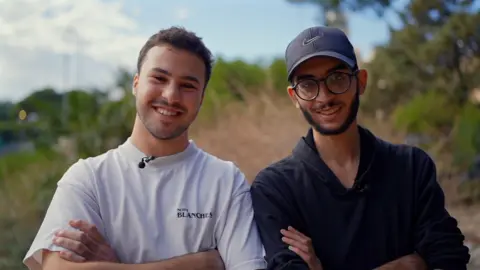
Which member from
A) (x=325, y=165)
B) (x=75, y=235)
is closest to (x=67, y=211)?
(x=75, y=235)

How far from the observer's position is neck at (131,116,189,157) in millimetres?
2637

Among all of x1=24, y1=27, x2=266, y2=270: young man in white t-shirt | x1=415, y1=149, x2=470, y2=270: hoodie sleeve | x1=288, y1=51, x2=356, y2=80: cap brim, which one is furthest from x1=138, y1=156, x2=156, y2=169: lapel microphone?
x1=415, y1=149, x2=470, y2=270: hoodie sleeve

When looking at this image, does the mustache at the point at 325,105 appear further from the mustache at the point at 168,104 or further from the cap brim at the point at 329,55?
the mustache at the point at 168,104

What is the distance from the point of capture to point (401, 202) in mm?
2695

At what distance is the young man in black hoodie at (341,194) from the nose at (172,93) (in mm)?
488

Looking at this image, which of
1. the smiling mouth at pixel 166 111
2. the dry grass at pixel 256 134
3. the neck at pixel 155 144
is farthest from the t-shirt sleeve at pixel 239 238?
the dry grass at pixel 256 134

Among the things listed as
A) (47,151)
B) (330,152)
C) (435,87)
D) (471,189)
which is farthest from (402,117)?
(330,152)

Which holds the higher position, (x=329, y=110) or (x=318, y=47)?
(x=318, y=47)

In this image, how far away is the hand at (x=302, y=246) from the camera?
8.30 feet

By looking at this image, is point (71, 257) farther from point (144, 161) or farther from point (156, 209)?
point (144, 161)

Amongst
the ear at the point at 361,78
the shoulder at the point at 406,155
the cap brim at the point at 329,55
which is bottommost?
the shoulder at the point at 406,155

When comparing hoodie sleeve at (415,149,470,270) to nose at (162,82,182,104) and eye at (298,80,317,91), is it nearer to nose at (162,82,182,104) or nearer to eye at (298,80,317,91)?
eye at (298,80,317,91)

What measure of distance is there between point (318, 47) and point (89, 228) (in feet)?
3.79

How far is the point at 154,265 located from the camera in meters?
2.41
